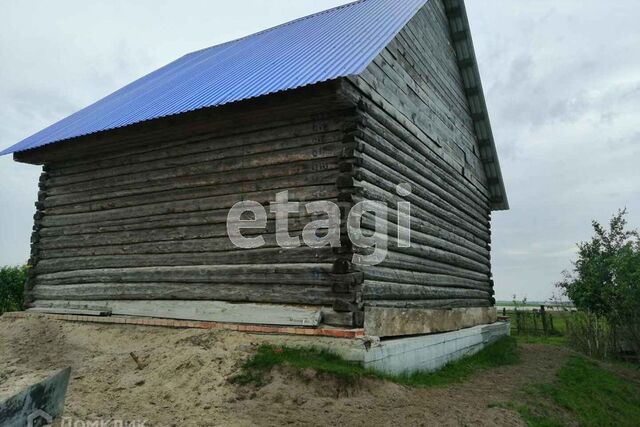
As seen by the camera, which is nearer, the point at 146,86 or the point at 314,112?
the point at 314,112

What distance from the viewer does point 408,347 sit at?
25.5 feet

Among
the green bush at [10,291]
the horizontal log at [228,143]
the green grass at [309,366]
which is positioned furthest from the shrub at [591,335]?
the green bush at [10,291]

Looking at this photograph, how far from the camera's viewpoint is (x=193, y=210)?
8672mm

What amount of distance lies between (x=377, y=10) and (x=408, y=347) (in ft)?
25.3

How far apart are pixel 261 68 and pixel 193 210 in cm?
290

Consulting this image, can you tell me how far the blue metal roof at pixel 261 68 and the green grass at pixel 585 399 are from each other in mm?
5506

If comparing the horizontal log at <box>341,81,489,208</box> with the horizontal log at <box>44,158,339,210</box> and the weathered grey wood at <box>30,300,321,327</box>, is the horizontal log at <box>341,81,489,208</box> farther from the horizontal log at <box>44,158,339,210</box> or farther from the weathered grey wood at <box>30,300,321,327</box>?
the weathered grey wood at <box>30,300,321,327</box>

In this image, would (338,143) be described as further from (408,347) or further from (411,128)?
(408,347)

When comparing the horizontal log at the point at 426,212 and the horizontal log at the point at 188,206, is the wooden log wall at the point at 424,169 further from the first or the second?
the horizontal log at the point at 188,206

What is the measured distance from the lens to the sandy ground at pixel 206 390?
17.7 feet

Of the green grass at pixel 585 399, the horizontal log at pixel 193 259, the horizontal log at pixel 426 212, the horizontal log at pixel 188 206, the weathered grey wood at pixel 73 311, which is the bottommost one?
the green grass at pixel 585 399

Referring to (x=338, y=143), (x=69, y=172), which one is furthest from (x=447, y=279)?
(x=69, y=172)

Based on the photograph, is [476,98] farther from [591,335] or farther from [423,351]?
[423,351]
